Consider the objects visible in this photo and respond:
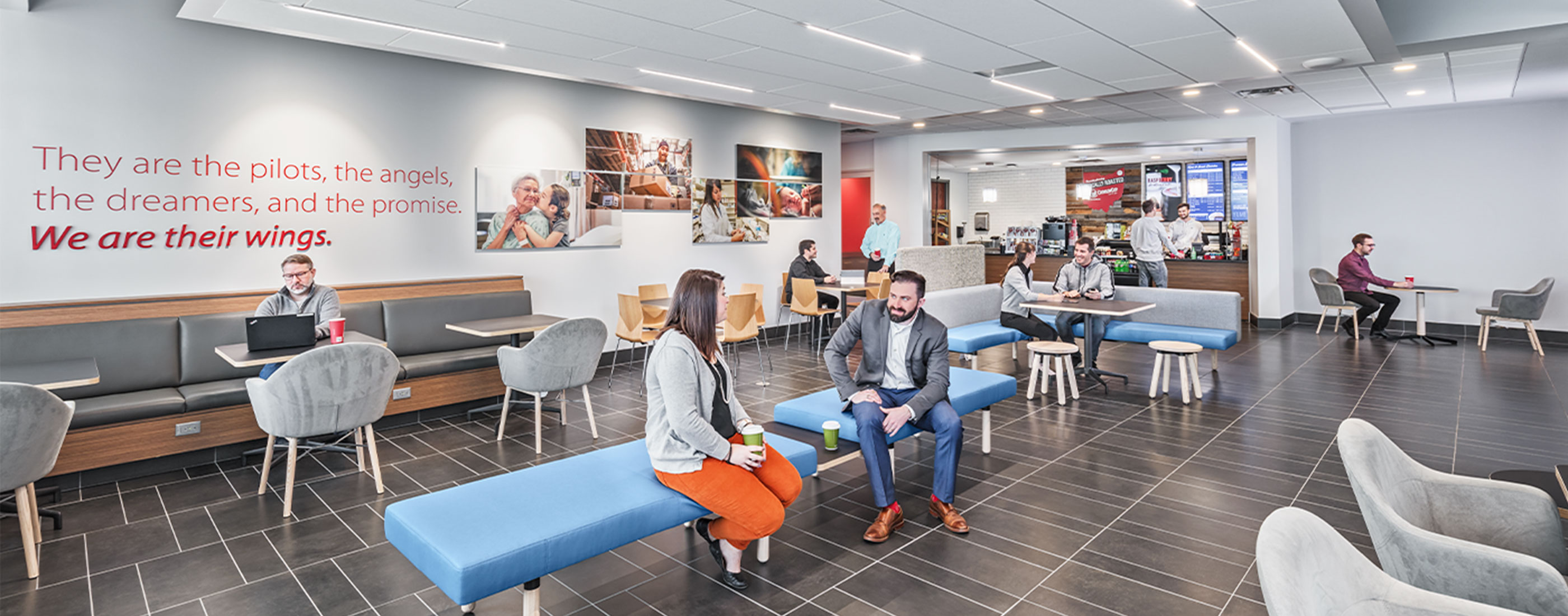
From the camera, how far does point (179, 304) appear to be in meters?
5.31

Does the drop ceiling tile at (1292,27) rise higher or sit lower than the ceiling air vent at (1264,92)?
lower

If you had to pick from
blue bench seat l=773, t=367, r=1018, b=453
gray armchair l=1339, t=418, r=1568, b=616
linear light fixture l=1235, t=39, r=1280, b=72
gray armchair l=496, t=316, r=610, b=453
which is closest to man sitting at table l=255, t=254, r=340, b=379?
gray armchair l=496, t=316, r=610, b=453

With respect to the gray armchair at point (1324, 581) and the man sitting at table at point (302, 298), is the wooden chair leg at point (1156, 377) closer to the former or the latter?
the gray armchair at point (1324, 581)

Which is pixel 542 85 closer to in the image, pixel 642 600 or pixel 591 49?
pixel 591 49

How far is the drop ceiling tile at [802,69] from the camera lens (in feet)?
20.2

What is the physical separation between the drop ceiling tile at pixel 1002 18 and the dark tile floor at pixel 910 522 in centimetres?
273

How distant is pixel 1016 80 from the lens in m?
7.20

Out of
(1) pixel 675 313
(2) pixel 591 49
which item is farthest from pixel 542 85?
(1) pixel 675 313

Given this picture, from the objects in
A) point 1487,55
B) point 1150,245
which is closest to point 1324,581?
point 1487,55

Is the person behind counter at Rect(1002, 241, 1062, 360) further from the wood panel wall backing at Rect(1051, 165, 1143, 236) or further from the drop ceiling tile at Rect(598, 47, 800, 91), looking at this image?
the wood panel wall backing at Rect(1051, 165, 1143, 236)

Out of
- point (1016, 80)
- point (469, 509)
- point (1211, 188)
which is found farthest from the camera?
point (1211, 188)

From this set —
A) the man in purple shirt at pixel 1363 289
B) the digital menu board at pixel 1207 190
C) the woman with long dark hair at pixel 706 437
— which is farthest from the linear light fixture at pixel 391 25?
the digital menu board at pixel 1207 190

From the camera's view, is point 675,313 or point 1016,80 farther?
point 1016,80

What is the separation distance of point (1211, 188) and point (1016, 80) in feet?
27.4
